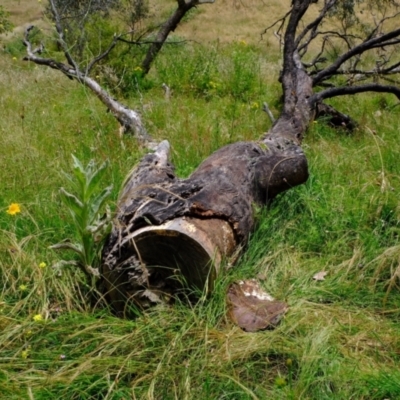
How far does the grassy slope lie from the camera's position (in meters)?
2.31

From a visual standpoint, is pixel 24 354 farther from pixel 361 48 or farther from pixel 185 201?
pixel 361 48

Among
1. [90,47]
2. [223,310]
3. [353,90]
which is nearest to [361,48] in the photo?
[353,90]

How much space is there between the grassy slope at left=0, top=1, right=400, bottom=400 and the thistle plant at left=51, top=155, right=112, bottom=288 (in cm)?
18

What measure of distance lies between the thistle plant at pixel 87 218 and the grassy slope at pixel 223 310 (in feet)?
0.59

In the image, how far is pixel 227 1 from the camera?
2473 centimetres

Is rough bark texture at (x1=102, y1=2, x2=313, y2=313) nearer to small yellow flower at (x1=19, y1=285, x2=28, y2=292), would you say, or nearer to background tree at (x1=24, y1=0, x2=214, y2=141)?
small yellow flower at (x1=19, y1=285, x2=28, y2=292)

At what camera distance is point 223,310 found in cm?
275

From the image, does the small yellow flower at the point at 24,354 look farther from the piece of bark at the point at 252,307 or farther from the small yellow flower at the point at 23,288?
the piece of bark at the point at 252,307

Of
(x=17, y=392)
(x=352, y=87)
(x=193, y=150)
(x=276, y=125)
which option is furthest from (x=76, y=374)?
(x=352, y=87)

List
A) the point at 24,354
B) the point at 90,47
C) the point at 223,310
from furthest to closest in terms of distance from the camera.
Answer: the point at 90,47 → the point at 223,310 → the point at 24,354

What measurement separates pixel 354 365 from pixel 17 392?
4.57ft

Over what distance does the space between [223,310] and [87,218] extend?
0.80 m

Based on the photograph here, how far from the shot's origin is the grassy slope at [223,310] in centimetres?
231

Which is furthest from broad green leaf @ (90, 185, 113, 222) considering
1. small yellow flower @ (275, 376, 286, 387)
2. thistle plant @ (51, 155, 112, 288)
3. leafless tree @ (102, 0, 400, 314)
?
small yellow flower @ (275, 376, 286, 387)
